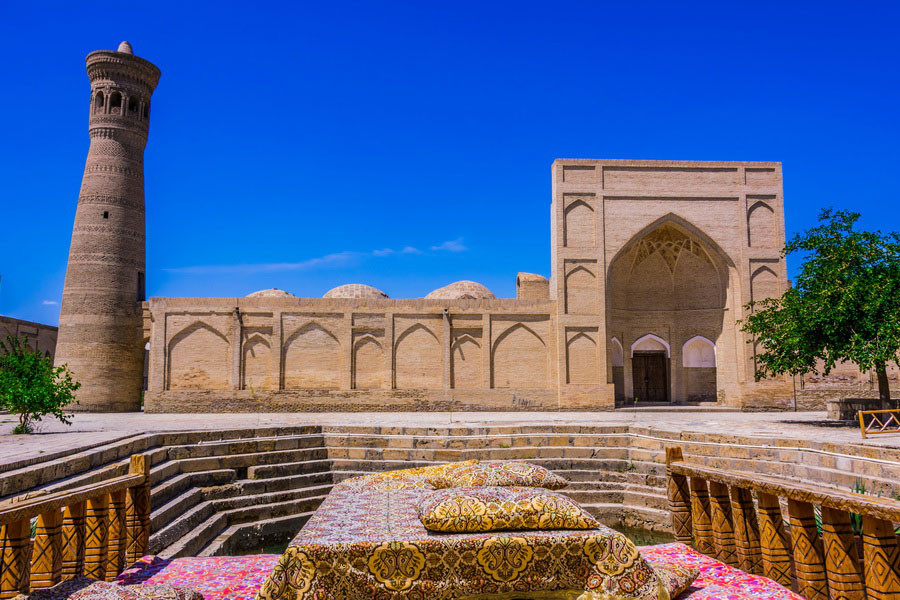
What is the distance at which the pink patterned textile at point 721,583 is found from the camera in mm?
3680

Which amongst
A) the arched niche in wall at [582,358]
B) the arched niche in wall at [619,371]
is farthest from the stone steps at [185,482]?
the arched niche in wall at [619,371]

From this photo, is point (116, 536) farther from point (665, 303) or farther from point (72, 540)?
point (665, 303)

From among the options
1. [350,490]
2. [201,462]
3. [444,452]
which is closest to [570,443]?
[444,452]

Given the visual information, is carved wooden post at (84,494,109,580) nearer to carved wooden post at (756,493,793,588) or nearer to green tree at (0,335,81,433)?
carved wooden post at (756,493,793,588)

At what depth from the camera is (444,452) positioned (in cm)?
1015

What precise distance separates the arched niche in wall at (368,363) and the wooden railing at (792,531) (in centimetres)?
1554

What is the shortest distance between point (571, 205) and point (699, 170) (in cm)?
414

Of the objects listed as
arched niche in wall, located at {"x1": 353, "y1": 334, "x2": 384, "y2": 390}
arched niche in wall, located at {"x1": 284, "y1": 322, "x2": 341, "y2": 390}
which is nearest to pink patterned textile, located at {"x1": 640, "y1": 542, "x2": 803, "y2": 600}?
arched niche in wall, located at {"x1": 353, "y1": 334, "x2": 384, "y2": 390}

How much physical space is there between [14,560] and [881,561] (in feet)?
13.1

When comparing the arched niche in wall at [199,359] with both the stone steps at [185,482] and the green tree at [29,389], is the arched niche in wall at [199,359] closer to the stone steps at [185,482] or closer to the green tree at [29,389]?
the green tree at [29,389]

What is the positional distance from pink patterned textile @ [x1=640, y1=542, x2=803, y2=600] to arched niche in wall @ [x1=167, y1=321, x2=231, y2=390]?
17.1 meters

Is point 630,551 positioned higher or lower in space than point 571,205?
lower

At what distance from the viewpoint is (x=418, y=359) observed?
65.2ft

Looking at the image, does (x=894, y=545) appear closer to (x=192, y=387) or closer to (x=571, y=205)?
(x=571, y=205)
